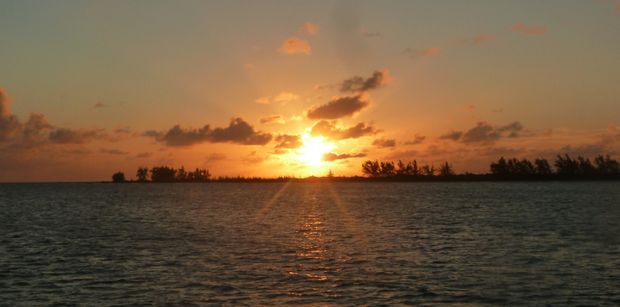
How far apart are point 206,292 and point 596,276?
2244cm

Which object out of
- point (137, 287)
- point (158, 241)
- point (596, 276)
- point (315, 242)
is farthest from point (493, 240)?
point (137, 287)

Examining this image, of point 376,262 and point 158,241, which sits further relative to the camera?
point 158,241

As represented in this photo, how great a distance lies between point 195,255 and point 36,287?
1412 centimetres

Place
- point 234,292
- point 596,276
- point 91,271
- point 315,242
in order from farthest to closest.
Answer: point 315,242 → point 91,271 → point 596,276 → point 234,292

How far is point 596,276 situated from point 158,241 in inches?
1475

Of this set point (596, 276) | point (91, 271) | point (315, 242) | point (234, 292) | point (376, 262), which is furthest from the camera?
point (315, 242)

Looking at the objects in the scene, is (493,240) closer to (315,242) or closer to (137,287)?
(315,242)

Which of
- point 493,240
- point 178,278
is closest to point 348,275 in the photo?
point 178,278

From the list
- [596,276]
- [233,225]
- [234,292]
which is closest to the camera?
[234,292]

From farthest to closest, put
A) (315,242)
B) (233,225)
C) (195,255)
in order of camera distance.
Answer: (233,225) < (315,242) < (195,255)

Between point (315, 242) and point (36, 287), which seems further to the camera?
point (315, 242)

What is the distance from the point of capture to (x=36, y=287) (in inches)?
1278

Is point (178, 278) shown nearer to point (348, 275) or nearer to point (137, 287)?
point (137, 287)

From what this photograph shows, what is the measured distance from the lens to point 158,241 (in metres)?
55.1
